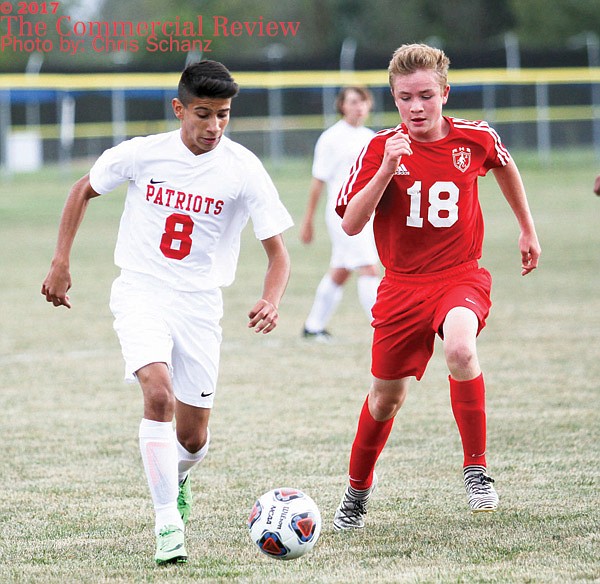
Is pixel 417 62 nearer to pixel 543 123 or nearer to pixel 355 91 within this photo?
pixel 355 91

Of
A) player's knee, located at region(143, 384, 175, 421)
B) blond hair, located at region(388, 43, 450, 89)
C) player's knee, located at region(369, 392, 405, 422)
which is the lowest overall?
player's knee, located at region(369, 392, 405, 422)

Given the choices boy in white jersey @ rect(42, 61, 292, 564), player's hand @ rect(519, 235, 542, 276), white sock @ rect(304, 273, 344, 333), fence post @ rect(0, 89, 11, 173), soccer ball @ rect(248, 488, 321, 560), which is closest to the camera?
soccer ball @ rect(248, 488, 321, 560)

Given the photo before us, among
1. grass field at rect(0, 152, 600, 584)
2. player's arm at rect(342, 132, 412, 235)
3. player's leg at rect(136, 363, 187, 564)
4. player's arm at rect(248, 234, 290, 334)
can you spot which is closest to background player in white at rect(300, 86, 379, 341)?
grass field at rect(0, 152, 600, 584)

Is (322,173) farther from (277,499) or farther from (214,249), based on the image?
(277,499)

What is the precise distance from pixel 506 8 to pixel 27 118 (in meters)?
27.3

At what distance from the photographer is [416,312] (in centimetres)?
447

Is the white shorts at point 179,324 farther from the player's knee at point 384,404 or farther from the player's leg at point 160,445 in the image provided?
the player's knee at point 384,404

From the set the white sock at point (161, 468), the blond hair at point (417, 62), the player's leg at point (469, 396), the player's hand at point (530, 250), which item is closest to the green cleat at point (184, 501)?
the white sock at point (161, 468)

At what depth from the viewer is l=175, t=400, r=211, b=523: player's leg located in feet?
15.0

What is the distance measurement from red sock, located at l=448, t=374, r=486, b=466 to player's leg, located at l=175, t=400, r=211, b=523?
0.97 meters

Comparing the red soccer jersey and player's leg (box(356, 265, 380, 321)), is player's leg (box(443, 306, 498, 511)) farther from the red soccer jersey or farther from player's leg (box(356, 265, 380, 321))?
player's leg (box(356, 265, 380, 321))

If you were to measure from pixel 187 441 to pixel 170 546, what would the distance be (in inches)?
27.9

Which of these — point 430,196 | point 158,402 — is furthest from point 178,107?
point 158,402

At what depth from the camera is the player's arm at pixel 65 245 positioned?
4.42 m
